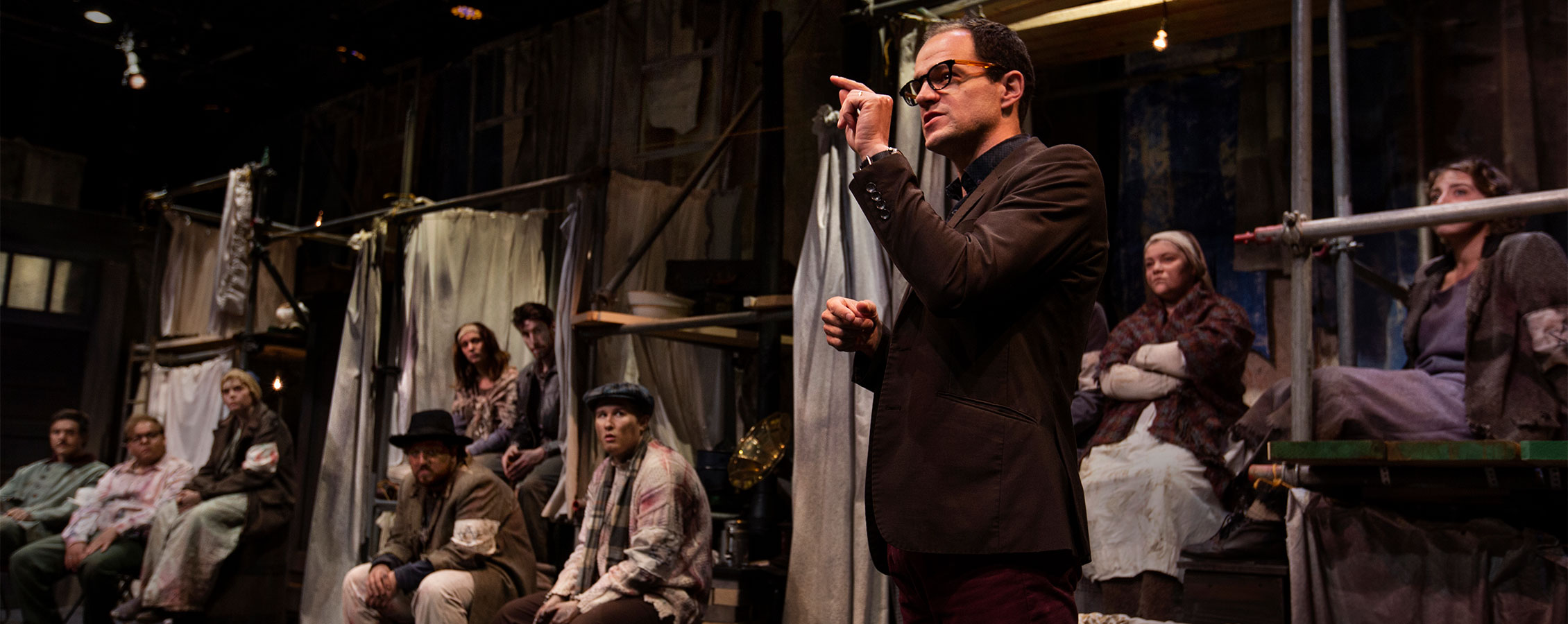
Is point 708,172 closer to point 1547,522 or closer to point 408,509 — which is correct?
point 408,509

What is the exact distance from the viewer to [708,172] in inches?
254

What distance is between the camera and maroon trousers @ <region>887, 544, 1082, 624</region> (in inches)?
63.2

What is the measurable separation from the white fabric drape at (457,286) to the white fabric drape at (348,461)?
0.20m

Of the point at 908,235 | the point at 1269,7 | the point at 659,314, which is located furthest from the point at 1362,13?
the point at 908,235

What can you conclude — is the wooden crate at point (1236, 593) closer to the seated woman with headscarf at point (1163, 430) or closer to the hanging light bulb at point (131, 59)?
the seated woman with headscarf at point (1163, 430)

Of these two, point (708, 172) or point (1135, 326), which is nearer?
point (1135, 326)

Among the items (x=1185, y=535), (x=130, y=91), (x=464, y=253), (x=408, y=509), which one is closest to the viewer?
(x=1185, y=535)

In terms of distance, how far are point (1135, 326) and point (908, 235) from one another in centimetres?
324

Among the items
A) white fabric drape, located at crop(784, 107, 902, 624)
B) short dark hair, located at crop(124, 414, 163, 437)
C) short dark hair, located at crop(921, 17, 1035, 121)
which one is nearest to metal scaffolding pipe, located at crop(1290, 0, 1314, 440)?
white fabric drape, located at crop(784, 107, 902, 624)

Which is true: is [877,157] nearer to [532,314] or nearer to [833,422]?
[833,422]

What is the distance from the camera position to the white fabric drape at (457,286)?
7027mm

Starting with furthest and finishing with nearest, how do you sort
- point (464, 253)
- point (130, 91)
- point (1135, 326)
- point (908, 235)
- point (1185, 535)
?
point (130, 91) < point (464, 253) < point (1135, 326) < point (1185, 535) < point (908, 235)

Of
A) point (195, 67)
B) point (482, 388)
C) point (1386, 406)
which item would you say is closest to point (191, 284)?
point (195, 67)

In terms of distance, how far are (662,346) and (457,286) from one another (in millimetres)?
1642
